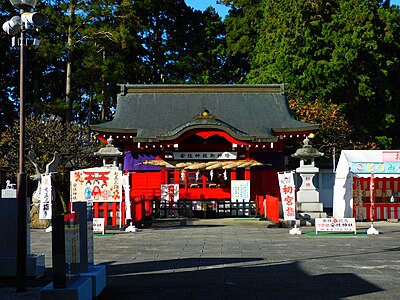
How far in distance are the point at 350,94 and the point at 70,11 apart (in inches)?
712

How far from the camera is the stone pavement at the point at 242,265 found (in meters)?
→ 9.13

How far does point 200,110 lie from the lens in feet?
102

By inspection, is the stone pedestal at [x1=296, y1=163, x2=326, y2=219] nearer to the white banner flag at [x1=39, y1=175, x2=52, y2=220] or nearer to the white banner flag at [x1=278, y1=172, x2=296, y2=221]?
the white banner flag at [x1=278, y1=172, x2=296, y2=221]

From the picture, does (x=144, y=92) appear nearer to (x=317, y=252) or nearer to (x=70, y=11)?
(x=70, y=11)

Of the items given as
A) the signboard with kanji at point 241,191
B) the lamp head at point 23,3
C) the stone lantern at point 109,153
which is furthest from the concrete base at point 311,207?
the lamp head at point 23,3

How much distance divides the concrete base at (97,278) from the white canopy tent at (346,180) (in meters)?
14.1

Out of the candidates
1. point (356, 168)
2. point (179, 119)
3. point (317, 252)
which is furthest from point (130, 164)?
point (317, 252)

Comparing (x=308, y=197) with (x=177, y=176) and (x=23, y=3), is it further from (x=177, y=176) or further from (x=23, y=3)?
(x=23, y=3)

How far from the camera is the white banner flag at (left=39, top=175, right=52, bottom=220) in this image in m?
20.2

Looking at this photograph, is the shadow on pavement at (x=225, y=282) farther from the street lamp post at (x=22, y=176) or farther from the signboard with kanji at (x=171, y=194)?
the signboard with kanji at (x=171, y=194)

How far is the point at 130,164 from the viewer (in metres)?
29.4

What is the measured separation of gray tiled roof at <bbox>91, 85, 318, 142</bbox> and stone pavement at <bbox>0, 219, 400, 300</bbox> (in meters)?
9.51

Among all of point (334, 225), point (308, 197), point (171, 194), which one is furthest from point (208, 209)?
point (334, 225)

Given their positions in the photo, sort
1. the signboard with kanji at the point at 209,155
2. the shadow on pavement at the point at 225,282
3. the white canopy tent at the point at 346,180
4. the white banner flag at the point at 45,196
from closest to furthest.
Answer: the shadow on pavement at the point at 225,282, the white banner flag at the point at 45,196, the white canopy tent at the point at 346,180, the signboard with kanji at the point at 209,155
